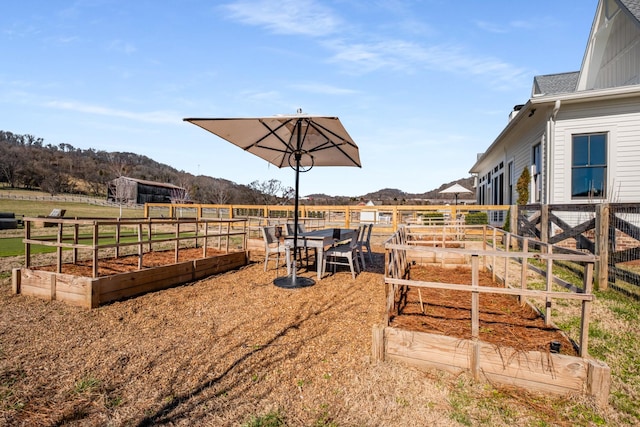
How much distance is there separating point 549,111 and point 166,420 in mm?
10790

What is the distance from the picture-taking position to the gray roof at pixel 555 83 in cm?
1364

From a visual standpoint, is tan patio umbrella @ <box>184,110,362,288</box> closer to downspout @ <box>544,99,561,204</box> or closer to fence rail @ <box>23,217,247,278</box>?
fence rail @ <box>23,217,247,278</box>

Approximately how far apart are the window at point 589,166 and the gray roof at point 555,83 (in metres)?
5.85

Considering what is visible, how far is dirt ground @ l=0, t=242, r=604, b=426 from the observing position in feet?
7.75

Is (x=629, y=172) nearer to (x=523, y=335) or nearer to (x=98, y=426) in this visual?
(x=523, y=335)

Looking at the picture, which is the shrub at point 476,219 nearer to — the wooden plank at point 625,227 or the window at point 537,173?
the window at point 537,173

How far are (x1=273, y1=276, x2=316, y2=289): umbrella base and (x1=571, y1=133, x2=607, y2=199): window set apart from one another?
25.1ft

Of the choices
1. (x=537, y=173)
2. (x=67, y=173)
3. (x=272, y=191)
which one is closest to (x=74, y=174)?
(x=67, y=173)

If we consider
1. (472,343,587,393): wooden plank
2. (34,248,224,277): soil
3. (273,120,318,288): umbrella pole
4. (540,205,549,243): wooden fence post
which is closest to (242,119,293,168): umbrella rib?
(273,120,318,288): umbrella pole

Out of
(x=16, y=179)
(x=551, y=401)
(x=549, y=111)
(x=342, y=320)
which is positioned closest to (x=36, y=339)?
(x=342, y=320)

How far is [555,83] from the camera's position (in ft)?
46.2

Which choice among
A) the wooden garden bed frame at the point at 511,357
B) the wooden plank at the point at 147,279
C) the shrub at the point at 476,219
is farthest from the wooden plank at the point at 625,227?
the shrub at the point at 476,219

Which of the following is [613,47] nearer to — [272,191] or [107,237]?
[107,237]

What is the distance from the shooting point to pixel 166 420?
2.28 m
